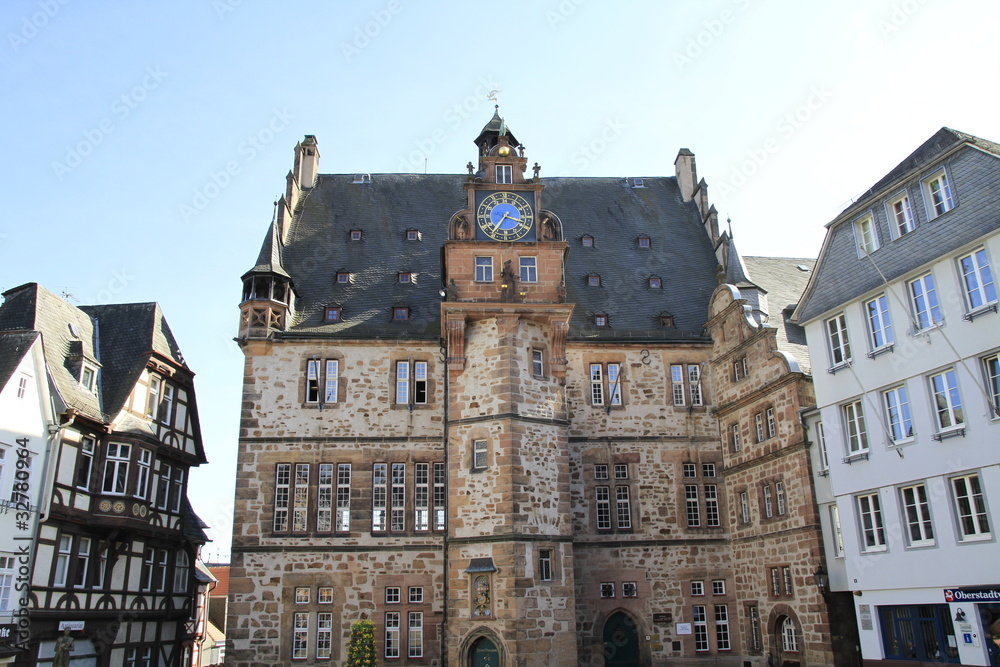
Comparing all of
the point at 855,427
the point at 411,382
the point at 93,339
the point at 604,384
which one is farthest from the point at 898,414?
the point at 93,339

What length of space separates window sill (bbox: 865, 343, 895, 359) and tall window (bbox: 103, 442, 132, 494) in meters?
17.7

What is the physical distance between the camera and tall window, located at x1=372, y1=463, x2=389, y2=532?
2372cm

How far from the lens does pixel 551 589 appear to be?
21.4 metres

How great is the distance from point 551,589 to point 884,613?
7.54 metres

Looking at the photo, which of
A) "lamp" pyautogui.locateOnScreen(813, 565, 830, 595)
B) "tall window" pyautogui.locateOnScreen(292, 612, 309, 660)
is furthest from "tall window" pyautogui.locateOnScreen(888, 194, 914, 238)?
"tall window" pyautogui.locateOnScreen(292, 612, 309, 660)

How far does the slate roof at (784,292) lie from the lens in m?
23.3

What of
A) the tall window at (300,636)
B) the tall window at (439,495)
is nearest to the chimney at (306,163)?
the tall window at (439,495)

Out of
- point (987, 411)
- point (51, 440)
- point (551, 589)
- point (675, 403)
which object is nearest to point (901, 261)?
point (987, 411)

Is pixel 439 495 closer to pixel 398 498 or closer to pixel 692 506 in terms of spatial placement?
pixel 398 498

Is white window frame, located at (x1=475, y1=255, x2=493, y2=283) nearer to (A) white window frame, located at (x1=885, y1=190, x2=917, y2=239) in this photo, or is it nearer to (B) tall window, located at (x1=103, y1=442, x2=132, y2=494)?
(B) tall window, located at (x1=103, y1=442, x2=132, y2=494)

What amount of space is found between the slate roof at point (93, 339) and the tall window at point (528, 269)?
33.2 feet

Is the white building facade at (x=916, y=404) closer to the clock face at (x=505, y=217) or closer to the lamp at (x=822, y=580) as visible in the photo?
the lamp at (x=822, y=580)

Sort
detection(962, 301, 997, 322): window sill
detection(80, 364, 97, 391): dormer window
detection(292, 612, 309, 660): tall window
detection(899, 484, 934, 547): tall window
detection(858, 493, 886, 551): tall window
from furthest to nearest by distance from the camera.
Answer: detection(292, 612, 309, 660): tall window, detection(80, 364, 97, 391): dormer window, detection(858, 493, 886, 551): tall window, detection(899, 484, 934, 547): tall window, detection(962, 301, 997, 322): window sill

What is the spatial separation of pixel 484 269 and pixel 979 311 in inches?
489
